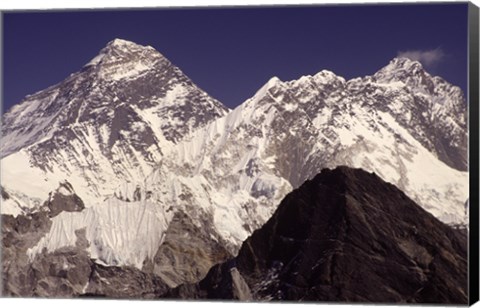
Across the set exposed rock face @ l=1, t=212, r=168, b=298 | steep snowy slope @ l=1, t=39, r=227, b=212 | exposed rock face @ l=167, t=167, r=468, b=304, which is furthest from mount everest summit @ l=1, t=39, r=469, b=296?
exposed rock face @ l=167, t=167, r=468, b=304

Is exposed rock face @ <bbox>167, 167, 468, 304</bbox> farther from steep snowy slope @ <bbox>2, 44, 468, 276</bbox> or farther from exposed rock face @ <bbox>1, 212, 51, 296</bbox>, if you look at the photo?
exposed rock face @ <bbox>1, 212, 51, 296</bbox>

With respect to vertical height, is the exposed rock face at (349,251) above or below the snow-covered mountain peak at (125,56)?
below

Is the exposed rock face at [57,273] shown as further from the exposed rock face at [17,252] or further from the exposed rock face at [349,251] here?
the exposed rock face at [349,251]

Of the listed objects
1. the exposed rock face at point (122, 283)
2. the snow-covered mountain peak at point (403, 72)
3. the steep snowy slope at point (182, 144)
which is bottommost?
the exposed rock face at point (122, 283)

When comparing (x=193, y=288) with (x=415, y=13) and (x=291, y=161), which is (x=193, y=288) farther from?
(x=415, y=13)

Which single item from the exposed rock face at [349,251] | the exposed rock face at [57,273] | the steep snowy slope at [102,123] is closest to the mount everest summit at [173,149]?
the steep snowy slope at [102,123]

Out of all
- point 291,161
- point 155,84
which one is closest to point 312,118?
point 291,161
